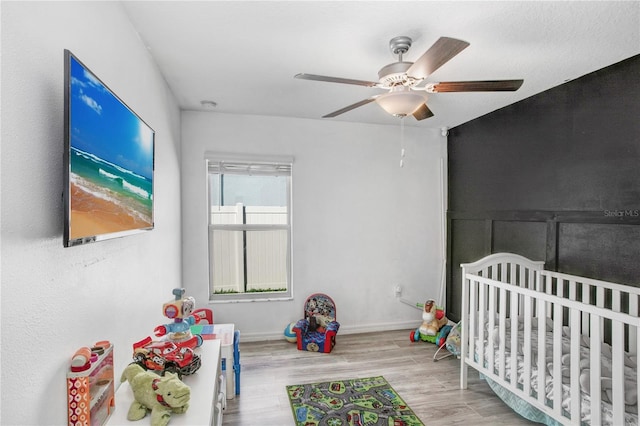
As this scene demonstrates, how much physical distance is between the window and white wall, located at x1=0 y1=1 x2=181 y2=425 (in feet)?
6.13

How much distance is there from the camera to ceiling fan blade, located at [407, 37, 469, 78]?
1349 millimetres

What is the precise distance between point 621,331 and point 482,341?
979 mm

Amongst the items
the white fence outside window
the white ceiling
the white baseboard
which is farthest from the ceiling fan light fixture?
the white baseboard

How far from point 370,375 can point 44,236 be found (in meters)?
2.43

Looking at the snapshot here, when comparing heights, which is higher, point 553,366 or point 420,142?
point 420,142

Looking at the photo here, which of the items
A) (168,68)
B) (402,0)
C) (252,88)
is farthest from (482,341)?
(168,68)

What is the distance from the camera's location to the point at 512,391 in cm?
208

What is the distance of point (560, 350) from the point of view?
1.79 meters

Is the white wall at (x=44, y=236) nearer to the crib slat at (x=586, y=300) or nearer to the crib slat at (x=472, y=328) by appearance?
the crib slat at (x=472, y=328)

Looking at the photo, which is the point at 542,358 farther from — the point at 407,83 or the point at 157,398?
the point at 157,398

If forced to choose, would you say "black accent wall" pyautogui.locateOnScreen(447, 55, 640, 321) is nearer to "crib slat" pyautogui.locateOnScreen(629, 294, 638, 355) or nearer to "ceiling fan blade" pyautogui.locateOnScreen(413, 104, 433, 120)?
"crib slat" pyautogui.locateOnScreen(629, 294, 638, 355)

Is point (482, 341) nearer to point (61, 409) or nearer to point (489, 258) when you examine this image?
point (489, 258)

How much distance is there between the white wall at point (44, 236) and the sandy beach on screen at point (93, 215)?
0.20ft

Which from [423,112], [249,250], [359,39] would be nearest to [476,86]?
[423,112]
